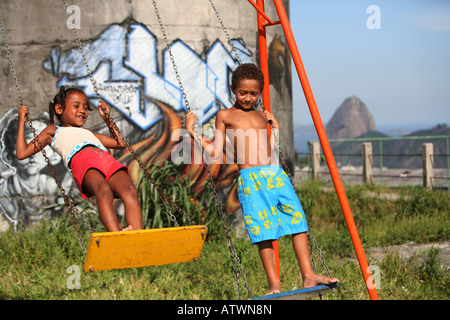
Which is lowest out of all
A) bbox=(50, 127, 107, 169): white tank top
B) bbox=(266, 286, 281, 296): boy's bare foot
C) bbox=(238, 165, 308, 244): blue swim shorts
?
bbox=(266, 286, 281, 296): boy's bare foot

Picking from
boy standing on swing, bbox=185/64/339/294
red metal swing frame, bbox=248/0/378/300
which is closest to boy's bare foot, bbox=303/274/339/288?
boy standing on swing, bbox=185/64/339/294

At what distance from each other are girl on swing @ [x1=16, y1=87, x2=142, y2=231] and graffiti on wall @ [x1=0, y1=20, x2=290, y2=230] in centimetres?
360

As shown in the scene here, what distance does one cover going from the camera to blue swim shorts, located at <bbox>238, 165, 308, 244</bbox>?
414cm

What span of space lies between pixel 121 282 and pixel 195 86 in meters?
3.52

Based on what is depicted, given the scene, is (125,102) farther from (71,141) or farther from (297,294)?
(297,294)

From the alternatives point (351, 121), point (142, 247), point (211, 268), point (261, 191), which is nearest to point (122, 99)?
point (211, 268)

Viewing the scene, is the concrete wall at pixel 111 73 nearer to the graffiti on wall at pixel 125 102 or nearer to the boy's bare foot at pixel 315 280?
the graffiti on wall at pixel 125 102

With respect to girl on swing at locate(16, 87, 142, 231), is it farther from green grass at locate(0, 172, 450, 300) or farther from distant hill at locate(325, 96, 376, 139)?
distant hill at locate(325, 96, 376, 139)

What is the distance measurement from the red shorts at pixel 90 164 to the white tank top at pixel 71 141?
51 mm

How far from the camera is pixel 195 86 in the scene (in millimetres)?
8406

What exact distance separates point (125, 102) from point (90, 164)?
4084mm

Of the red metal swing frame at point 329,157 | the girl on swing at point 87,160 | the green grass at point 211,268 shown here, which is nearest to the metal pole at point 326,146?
the red metal swing frame at point 329,157

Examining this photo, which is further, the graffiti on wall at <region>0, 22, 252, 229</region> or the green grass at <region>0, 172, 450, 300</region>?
the graffiti on wall at <region>0, 22, 252, 229</region>
